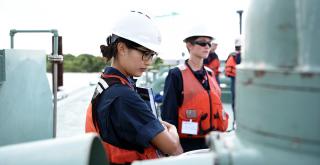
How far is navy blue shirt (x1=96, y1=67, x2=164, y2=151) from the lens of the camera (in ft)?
4.51

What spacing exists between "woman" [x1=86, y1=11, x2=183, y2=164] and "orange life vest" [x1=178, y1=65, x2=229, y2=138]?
1.05 meters

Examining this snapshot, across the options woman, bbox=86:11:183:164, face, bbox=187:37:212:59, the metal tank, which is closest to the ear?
woman, bbox=86:11:183:164

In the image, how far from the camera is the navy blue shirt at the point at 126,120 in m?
1.38

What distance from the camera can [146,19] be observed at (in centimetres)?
159

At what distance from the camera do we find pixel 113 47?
1.67m

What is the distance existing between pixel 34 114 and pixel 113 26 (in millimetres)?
1639

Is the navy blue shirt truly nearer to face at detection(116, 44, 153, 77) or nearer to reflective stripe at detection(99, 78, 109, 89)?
reflective stripe at detection(99, 78, 109, 89)

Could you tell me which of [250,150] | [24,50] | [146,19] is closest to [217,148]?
[250,150]

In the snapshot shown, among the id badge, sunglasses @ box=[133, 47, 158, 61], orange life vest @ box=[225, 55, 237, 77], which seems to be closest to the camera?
sunglasses @ box=[133, 47, 158, 61]

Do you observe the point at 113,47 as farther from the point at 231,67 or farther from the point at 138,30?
the point at 231,67

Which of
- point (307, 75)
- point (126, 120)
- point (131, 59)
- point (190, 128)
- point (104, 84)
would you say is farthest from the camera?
point (190, 128)

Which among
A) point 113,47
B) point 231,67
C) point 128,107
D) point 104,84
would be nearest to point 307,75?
point 128,107

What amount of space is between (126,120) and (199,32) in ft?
5.97

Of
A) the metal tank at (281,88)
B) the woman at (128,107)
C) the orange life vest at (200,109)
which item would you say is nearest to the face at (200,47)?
the orange life vest at (200,109)
